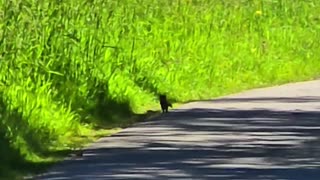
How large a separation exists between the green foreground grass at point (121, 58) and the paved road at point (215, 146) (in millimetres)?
523

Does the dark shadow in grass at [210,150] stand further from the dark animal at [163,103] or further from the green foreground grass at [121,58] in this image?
the green foreground grass at [121,58]

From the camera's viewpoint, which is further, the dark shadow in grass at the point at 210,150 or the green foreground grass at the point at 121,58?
the green foreground grass at the point at 121,58

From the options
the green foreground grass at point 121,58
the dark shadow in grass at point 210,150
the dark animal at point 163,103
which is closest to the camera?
the dark shadow in grass at point 210,150

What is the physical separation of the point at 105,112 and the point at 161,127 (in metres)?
1.02

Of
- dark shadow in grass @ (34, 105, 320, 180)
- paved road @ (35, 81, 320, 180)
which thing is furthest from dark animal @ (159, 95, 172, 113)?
dark shadow in grass @ (34, 105, 320, 180)

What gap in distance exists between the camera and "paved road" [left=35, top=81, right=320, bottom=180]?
10.2 m

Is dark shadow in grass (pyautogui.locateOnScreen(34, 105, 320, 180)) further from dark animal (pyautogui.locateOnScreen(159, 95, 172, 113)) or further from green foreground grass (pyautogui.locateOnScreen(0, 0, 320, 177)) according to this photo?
green foreground grass (pyautogui.locateOnScreen(0, 0, 320, 177))

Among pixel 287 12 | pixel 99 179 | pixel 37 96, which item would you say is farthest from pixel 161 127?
pixel 287 12

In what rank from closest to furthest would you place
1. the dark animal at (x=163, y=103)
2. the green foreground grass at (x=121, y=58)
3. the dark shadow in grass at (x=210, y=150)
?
the dark shadow in grass at (x=210, y=150) < the green foreground grass at (x=121, y=58) < the dark animal at (x=163, y=103)

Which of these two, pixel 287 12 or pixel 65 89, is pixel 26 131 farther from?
pixel 287 12

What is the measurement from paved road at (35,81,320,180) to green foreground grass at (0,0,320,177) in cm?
52

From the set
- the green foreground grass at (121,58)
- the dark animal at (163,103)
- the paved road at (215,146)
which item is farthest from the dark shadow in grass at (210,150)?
the green foreground grass at (121,58)

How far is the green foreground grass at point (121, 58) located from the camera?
1220 centimetres

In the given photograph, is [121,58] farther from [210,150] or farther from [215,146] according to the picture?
[210,150]
